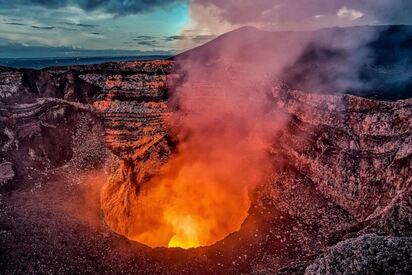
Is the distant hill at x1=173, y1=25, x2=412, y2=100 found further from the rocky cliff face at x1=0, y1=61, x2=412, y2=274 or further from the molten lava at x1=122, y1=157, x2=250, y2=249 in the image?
the molten lava at x1=122, y1=157, x2=250, y2=249

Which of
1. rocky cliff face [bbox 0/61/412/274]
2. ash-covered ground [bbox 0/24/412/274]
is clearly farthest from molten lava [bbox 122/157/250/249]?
ash-covered ground [bbox 0/24/412/274]

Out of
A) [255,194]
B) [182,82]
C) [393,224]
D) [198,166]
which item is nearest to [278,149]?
[255,194]

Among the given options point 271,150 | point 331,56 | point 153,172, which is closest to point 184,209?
point 153,172

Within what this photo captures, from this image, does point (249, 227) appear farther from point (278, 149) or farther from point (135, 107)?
point (135, 107)

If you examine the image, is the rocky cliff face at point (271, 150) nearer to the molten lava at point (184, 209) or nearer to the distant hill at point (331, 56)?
the molten lava at point (184, 209)

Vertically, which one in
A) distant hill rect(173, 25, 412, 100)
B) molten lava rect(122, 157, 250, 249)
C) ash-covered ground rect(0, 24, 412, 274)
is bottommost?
molten lava rect(122, 157, 250, 249)

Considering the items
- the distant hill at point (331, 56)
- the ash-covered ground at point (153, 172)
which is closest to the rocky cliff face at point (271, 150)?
the ash-covered ground at point (153, 172)
